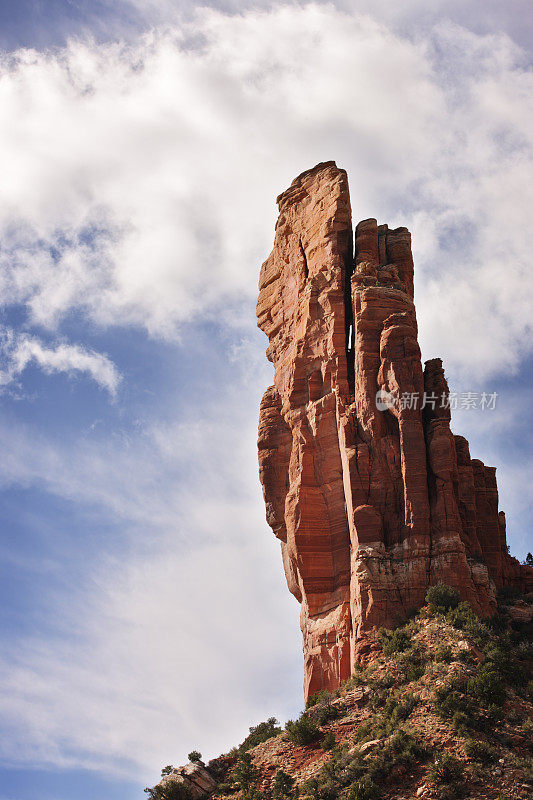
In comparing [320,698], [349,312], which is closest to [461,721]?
[320,698]

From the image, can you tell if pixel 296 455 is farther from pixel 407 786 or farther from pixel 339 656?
pixel 407 786

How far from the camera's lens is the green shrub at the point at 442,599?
50.4 meters

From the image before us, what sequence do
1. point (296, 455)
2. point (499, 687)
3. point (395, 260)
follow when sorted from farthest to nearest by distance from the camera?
point (395, 260)
point (296, 455)
point (499, 687)

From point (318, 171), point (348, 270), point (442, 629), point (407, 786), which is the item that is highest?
point (318, 171)

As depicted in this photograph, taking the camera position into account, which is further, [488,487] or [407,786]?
[488,487]

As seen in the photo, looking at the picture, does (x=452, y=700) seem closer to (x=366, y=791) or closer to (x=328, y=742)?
(x=366, y=791)

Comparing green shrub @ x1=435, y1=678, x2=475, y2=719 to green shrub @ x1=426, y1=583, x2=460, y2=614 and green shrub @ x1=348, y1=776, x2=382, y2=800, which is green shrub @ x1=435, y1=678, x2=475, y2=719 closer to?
green shrub @ x1=348, y1=776, x2=382, y2=800

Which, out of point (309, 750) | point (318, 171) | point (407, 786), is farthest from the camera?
point (318, 171)

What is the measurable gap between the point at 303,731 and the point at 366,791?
776 centimetres

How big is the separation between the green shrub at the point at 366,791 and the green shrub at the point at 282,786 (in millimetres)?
4819

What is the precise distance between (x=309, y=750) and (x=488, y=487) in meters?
26.7

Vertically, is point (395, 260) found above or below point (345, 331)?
above

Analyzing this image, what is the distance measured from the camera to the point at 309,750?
46250 millimetres

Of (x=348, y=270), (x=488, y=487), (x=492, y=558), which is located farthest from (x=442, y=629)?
(x=348, y=270)
